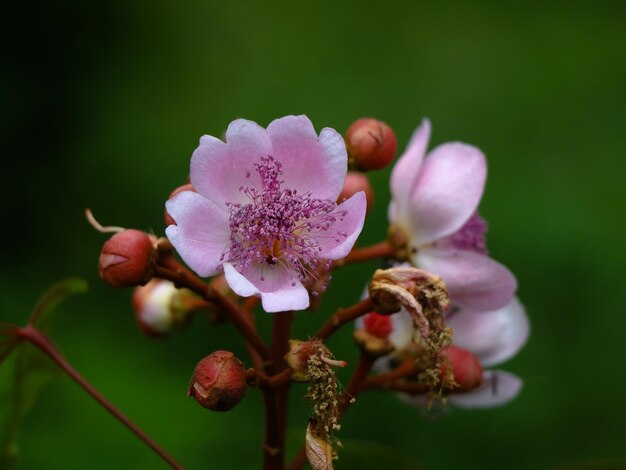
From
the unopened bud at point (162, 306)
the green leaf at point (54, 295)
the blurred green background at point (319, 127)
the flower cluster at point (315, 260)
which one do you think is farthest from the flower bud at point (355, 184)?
the blurred green background at point (319, 127)

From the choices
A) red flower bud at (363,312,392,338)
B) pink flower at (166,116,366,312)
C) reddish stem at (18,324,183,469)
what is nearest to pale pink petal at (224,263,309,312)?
pink flower at (166,116,366,312)

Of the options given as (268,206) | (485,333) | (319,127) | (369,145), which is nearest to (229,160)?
(268,206)

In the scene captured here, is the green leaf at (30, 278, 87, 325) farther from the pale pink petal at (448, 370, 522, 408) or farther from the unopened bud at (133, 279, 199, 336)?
the pale pink petal at (448, 370, 522, 408)

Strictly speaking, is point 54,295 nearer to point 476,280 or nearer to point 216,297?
point 216,297

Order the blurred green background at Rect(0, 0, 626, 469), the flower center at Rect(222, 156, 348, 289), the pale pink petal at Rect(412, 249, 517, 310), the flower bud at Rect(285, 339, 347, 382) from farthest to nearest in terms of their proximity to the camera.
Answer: the blurred green background at Rect(0, 0, 626, 469) < the pale pink petal at Rect(412, 249, 517, 310) < the flower center at Rect(222, 156, 348, 289) < the flower bud at Rect(285, 339, 347, 382)

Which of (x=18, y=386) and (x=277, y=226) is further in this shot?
(x=18, y=386)
